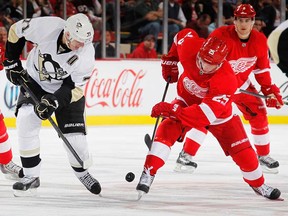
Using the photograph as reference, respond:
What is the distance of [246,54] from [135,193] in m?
1.59

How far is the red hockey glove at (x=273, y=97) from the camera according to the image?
6227mm

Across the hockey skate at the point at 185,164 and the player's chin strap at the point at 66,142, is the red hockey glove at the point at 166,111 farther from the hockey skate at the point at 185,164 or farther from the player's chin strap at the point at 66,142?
the hockey skate at the point at 185,164

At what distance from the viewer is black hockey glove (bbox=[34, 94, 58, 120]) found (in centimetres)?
472

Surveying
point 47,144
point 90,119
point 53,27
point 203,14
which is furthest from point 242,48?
point 203,14

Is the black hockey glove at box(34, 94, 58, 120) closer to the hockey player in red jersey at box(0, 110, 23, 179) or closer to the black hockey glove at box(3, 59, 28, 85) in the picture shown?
the black hockey glove at box(3, 59, 28, 85)

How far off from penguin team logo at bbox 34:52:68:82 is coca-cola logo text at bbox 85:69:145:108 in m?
5.31

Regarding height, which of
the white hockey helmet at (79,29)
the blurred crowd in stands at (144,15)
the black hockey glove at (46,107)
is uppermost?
the white hockey helmet at (79,29)

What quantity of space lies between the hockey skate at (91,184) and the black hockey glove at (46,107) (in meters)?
0.53

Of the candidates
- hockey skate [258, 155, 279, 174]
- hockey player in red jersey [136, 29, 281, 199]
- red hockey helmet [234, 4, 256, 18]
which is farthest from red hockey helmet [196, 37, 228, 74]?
hockey skate [258, 155, 279, 174]

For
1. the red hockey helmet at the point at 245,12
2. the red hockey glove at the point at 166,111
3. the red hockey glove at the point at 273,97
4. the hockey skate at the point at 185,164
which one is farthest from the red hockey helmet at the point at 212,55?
the hockey skate at the point at 185,164

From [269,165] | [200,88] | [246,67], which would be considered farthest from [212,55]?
[269,165]

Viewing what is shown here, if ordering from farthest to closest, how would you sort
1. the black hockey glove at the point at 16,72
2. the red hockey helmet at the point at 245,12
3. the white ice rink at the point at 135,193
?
the red hockey helmet at the point at 245,12 < the black hockey glove at the point at 16,72 < the white ice rink at the point at 135,193

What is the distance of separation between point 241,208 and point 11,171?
5.85 ft

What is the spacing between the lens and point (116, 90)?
10.6 m
